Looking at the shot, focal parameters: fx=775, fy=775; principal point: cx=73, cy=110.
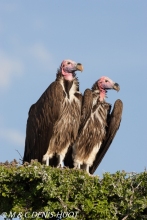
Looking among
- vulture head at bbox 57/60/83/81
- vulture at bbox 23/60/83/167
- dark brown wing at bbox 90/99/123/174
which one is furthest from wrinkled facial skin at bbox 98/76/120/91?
vulture at bbox 23/60/83/167

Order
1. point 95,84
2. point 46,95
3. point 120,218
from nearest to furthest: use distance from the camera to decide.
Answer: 1. point 120,218
2. point 46,95
3. point 95,84

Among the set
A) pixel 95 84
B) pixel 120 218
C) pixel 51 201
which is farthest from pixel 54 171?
pixel 95 84

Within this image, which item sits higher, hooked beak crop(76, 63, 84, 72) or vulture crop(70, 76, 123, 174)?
hooked beak crop(76, 63, 84, 72)

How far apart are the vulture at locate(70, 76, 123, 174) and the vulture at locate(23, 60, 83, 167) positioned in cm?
27

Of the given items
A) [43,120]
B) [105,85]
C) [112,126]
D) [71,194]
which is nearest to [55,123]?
[43,120]

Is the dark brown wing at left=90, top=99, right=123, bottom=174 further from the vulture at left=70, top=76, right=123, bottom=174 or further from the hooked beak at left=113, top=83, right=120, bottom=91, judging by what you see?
the hooked beak at left=113, top=83, right=120, bottom=91

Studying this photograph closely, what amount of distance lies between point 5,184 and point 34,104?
13.3 feet

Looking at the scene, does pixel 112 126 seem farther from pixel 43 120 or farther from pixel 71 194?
pixel 71 194

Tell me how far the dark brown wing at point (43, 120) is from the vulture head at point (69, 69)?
23.4 inches

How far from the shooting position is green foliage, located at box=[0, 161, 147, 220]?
11773 millimetres

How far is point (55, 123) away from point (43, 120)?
29 centimetres

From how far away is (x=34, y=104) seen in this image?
16.1 meters

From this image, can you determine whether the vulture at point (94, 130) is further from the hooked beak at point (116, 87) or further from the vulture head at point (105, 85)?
the hooked beak at point (116, 87)

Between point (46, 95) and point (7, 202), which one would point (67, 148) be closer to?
point (46, 95)
